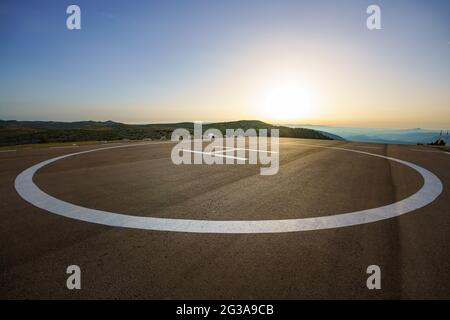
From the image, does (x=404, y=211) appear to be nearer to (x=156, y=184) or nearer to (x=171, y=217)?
(x=171, y=217)

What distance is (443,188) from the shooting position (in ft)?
17.5

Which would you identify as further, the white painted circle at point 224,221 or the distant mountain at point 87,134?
the distant mountain at point 87,134

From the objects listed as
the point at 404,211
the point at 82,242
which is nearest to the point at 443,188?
the point at 404,211

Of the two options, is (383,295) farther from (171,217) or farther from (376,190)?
(376,190)

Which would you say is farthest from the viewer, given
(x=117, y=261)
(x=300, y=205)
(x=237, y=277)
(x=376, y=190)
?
(x=376, y=190)

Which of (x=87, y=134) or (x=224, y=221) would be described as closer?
(x=224, y=221)

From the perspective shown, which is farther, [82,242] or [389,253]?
[82,242]

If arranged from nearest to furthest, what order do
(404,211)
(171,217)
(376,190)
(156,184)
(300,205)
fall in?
1. (171,217)
2. (404,211)
3. (300,205)
4. (376,190)
5. (156,184)

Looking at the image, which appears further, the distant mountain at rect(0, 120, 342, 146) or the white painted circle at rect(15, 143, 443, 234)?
the distant mountain at rect(0, 120, 342, 146)

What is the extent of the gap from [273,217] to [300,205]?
0.82 metres

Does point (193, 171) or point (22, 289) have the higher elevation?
point (193, 171)

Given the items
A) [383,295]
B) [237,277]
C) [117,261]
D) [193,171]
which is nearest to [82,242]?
[117,261]
